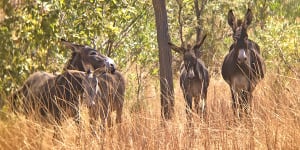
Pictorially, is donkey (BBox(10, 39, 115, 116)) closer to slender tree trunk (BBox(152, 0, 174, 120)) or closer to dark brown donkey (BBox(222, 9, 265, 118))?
slender tree trunk (BBox(152, 0, 174, 120))

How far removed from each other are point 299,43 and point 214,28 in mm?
5501

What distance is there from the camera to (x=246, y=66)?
997cm

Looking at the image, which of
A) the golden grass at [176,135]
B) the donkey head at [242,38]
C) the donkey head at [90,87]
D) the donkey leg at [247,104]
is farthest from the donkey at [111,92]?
the donkey head at [242,38]

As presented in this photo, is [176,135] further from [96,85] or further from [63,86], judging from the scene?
A: [63,86]

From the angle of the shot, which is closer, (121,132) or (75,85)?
(121,132)

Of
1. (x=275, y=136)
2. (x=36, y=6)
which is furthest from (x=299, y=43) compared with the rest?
(x=275, y=136)

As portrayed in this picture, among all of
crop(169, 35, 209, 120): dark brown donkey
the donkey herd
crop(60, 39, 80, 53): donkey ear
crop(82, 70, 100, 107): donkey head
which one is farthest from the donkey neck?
crop(169, 35, 209, 120): dark brown donkey

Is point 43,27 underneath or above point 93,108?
above

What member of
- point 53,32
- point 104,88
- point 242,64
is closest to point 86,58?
point 53,32

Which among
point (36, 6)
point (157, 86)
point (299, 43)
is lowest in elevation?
point (157, 86)

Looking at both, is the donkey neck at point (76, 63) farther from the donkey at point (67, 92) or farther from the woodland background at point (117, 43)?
the woodland background at point (117, 43)

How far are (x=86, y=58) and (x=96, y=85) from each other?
57cm

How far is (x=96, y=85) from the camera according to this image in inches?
299

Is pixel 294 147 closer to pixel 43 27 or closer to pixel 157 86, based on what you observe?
pixel 43 27
